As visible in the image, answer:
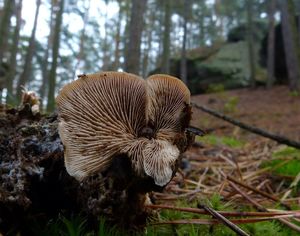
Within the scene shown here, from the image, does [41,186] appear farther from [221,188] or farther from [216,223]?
[221,188]

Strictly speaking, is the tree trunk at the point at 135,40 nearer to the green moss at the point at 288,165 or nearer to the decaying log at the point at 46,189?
the green moss at the point at 288,165

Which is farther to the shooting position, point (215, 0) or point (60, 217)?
point (215, 0)

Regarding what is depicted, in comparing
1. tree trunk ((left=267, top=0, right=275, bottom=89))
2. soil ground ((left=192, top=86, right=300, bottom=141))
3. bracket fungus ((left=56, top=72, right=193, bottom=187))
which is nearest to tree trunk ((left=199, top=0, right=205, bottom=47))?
tree trunk ((left=267, top=0, right=275, bottom=89))

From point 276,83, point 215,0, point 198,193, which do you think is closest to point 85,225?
point 198,193

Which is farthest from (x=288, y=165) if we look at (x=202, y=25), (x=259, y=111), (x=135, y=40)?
(x=202, y=25)

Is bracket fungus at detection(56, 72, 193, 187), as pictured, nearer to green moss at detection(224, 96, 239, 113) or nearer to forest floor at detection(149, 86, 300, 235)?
forest floor at detection(149, 86, 300, 235)

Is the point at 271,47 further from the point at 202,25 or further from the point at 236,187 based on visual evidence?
the point at 202,25
